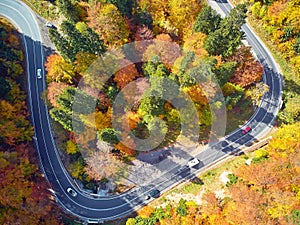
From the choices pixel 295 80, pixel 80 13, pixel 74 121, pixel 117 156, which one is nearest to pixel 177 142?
pixel 117 156

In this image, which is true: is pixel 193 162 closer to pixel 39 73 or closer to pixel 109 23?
pixel 109 23

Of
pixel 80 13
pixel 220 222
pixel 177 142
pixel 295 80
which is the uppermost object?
pixel 80 13

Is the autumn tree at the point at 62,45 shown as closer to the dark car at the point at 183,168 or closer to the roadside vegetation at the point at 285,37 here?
the dark car at the point at 183,168

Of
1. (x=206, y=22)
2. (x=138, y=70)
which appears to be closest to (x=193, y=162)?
(x=138, y=70)

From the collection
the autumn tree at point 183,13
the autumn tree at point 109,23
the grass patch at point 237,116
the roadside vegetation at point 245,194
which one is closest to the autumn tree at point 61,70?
the autumn tree at point 109,23

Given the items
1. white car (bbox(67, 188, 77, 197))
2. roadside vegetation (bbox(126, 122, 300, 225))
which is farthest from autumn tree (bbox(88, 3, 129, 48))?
roadside vegetation (bbox(126, 122, 300, 225))

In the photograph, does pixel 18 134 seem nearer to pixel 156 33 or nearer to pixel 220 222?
pixel 156 33

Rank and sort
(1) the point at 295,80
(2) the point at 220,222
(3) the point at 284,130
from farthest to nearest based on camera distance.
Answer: (1) the point at 295,80 < (3) the point at 284,130 < (2) the point at 220,222

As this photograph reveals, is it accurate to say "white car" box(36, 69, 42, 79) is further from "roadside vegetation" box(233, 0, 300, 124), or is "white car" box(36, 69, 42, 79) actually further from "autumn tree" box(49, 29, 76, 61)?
"roadside vegetation" box(233, 0, 300, 124)
